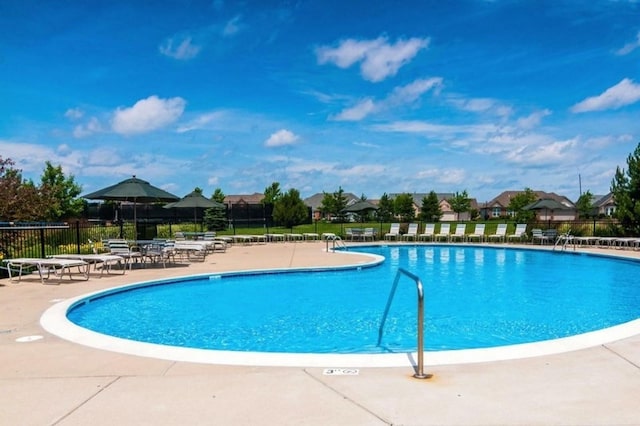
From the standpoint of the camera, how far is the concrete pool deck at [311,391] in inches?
129

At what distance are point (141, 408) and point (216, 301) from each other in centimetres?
659

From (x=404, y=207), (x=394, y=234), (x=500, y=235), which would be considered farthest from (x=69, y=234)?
(x=404, y=207)

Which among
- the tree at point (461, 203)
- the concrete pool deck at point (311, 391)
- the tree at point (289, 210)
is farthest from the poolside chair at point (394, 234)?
the tree at point (461, 203)

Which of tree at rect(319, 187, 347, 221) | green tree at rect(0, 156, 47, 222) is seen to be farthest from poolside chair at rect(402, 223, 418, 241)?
tree at rect(319, 187, 347, 221)

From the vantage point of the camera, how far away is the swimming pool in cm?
710

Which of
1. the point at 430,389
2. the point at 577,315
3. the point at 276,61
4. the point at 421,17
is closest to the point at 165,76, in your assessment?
the point at 276,61

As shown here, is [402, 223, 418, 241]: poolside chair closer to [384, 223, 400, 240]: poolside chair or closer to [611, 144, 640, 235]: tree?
[384, 223, 400, 240]: poolside chair

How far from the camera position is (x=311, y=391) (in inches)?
150

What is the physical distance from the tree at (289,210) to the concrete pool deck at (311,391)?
31.7 metres

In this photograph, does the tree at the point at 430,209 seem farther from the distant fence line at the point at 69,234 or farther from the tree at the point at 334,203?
the distant fence line at the point at 69,234

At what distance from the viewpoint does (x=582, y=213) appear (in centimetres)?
6462

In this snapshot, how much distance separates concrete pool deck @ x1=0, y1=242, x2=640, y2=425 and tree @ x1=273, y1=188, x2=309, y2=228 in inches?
1249

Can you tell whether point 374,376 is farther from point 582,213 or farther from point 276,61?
point 582,213

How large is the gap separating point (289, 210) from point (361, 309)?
91.9 ft
